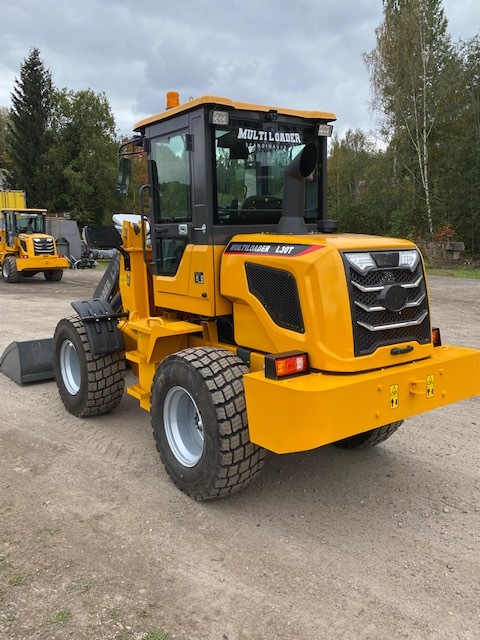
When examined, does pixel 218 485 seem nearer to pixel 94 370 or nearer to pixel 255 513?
pixel 255 513

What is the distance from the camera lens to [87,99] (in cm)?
3591

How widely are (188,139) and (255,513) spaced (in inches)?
103

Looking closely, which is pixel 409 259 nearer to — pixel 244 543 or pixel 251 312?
pixel 251 312

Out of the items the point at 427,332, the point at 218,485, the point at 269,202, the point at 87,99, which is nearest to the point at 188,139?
the point at 269,202

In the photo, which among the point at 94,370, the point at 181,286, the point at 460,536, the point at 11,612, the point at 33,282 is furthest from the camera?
the point at 33,282

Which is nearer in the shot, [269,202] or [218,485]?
[218,485]

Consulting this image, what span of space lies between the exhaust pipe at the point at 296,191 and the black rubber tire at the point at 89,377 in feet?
6.80

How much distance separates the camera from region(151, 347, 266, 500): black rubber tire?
11.1 ft

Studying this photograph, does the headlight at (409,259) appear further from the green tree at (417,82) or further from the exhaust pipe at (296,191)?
the green tree at (417,82)

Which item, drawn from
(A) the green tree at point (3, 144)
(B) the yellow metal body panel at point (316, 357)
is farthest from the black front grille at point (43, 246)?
(A) the green tree at point (3, 144)

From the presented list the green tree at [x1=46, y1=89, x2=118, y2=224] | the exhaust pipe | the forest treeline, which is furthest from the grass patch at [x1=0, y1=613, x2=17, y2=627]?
the green tree at [x1=46, y1=89, x2=118, y2=224]

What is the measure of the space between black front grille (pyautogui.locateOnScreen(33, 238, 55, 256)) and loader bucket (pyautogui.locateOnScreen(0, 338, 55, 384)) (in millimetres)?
12796

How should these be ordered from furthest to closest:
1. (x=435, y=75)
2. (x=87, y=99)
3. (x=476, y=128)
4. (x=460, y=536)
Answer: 1. (x=87, y=99)
2. (x=435, y=75)
3. (x=476, y=128)
4. (x=460, y=536)

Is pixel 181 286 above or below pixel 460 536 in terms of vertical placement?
above
